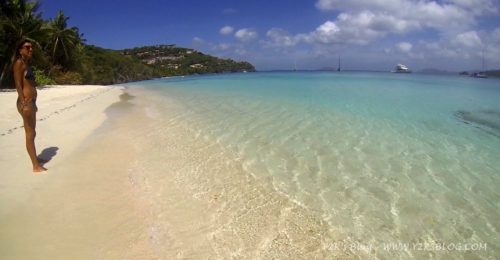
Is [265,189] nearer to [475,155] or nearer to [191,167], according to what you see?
[191,167]

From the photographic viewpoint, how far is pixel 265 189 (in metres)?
5.18

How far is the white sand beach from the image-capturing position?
3.41 m

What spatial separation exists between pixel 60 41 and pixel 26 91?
37854 mm

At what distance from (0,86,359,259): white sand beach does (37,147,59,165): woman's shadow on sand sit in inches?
0.7

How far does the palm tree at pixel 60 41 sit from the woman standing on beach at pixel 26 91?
36.7 metres

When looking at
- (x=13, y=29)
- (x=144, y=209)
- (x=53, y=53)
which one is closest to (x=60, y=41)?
(x=53, y=53)

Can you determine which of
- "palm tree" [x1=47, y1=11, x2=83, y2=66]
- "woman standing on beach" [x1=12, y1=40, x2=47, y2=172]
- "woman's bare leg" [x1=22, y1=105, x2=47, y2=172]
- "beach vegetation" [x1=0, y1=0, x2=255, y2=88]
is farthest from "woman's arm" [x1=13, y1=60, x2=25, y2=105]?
"palm tree" [x1=47, y1=11, x2=83, y2=66]

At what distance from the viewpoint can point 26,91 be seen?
5367 millimetres

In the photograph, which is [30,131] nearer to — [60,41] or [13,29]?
[13,29]

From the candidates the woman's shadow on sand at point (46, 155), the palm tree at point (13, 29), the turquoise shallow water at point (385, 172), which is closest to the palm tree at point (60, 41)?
the palm tree at point (13, 29)

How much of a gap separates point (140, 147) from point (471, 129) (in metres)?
10.2

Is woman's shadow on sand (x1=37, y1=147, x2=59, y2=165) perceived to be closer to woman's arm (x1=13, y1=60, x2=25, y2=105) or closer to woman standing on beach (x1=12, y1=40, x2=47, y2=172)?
woman standing on beach (x1=12, y1=40, x2=47, y2=172)

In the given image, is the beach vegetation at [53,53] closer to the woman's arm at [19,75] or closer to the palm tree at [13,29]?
the palm tree at [13,29]

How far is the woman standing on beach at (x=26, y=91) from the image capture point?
517cm
